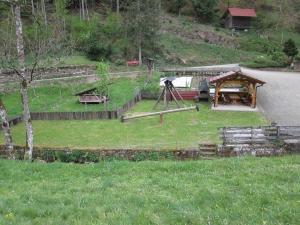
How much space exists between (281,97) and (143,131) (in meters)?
15.6

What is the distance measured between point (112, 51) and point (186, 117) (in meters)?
27.2

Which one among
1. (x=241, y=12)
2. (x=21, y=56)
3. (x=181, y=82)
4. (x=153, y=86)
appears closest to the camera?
(x=21, y=56)

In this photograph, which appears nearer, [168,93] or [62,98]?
[168,93]

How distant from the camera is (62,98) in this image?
40000 mm

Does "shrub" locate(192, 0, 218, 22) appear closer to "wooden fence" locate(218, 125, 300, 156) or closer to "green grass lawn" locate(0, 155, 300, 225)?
"wooden fence" locate(218, 125, 300, 156)

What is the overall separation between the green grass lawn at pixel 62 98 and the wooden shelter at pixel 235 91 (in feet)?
24.9

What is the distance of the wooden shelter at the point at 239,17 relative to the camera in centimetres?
7750

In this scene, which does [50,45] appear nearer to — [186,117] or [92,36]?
[186,117]

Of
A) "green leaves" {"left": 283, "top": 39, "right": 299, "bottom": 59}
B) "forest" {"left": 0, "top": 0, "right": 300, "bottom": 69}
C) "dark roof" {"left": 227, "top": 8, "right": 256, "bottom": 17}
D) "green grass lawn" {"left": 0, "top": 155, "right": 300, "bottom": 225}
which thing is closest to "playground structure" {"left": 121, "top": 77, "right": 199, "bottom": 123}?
"forest" {"left": 0, "top": 0, "right": 300, "bottom": 69}

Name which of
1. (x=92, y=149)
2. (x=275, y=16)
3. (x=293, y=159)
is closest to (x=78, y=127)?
(x=92, y=149)

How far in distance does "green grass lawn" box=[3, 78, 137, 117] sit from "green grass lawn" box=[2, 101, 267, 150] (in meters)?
4.19

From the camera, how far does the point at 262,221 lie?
7.33 m

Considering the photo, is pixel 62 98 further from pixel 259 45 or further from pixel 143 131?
pixel 259 45

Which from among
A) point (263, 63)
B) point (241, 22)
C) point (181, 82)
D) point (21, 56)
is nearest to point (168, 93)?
point (181, 82)
